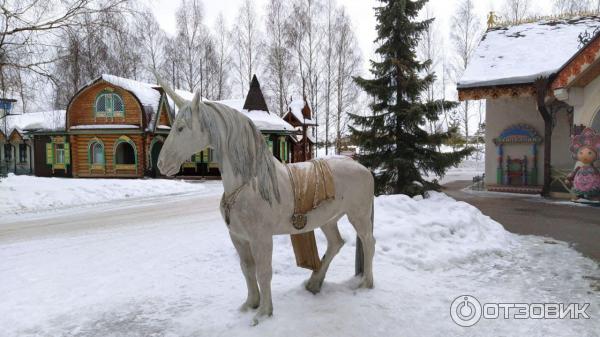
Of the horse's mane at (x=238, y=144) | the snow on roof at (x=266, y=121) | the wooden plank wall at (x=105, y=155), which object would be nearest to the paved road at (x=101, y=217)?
the horse's mane at (x=238, y=144)

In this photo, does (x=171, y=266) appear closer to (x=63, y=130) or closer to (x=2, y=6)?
(x=2, y=6)

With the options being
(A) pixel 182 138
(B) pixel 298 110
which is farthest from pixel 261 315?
(B) pixel 298 110

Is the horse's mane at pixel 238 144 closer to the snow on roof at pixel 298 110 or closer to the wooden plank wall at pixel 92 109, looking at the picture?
the wooden plank wall at pixel 92 109

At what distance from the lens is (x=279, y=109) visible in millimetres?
32312

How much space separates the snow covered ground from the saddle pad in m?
0.93

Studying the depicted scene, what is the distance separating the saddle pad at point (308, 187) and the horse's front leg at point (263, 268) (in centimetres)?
38

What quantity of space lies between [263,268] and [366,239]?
1.33 metres

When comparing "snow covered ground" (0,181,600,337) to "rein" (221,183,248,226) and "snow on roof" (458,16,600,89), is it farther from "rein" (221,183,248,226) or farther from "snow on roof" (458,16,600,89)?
"snow on roof" (458,16,600,89)

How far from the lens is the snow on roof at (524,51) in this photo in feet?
40.0

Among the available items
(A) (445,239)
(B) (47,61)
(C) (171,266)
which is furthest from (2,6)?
(A) (445,239)

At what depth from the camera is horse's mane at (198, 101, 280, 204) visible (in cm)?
330

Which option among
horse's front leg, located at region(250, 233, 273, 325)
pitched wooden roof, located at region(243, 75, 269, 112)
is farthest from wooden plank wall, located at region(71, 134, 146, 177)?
horse's front leg, located at region(250, 233, 273, 325)

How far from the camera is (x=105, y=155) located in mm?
23000

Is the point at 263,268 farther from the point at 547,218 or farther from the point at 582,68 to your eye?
the point at 582,68
